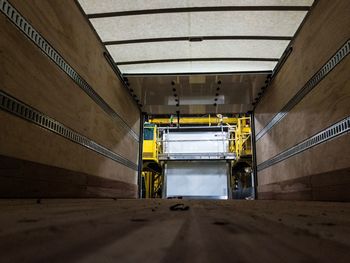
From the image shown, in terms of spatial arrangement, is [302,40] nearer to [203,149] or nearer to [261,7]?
[261,7]

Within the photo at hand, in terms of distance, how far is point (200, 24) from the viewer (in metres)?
4.45

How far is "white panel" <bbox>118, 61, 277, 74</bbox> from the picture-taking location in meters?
5.70

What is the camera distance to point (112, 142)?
5.47 metres

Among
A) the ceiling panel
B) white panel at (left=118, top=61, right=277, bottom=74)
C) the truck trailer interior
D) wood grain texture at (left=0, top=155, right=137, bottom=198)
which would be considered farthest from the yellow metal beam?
wood grain texture at (left=0, top=155, right=137, bottom=198)

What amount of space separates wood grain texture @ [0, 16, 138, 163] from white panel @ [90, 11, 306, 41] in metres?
1.13

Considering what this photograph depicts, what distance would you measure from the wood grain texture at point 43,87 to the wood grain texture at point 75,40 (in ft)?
0.85

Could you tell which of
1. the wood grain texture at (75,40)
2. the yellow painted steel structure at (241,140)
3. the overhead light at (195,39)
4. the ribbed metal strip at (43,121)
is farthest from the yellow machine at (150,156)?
the overhead light at (195,39)

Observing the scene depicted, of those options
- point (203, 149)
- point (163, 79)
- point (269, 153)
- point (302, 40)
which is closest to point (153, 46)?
point (163, 79)

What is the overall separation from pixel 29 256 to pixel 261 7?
419cm

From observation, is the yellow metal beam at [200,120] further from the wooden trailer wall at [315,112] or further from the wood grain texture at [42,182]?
the wood grain texture at [42,182]

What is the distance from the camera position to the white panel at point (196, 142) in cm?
1048

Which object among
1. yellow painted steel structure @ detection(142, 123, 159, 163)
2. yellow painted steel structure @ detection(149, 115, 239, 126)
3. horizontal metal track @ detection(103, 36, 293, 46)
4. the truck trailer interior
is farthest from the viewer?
yellow painted steel structure @ detection(149, 115, 239, 126)

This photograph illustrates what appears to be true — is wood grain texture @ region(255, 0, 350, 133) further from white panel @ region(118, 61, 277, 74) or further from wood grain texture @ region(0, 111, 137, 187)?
wood grain texture @ region(0, 111, 137, 187)

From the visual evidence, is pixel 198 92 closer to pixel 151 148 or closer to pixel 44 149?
pixel 44 149
